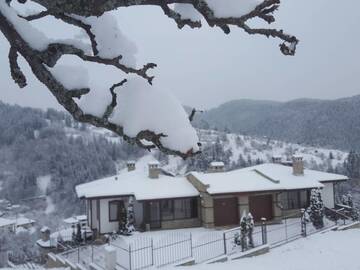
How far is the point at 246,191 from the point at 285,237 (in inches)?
Result: 125

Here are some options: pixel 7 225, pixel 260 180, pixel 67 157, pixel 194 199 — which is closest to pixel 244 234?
pixel 194 199

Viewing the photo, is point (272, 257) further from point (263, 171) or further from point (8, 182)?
point (8, 182)

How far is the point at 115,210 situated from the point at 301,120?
99.6 meters

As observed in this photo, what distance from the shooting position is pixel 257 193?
21125mm

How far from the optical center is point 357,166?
56.5 metres

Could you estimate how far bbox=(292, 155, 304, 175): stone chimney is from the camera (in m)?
23.9

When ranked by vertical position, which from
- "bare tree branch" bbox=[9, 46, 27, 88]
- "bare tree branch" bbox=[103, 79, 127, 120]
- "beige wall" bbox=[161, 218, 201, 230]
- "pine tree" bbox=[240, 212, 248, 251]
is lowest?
"beige wall" bbox=[161, 218, 201, 230]

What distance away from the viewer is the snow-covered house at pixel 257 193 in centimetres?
2086

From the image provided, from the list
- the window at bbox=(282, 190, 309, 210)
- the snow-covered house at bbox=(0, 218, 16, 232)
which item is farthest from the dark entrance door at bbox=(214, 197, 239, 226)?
the snow-covered house at bbox=(0, 218, 16, 232)

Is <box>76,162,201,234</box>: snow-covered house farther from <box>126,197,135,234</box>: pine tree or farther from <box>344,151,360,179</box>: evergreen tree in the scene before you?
<box>344,151,360,179</box>: evergreen tree

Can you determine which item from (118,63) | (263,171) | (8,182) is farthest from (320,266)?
(8,182)

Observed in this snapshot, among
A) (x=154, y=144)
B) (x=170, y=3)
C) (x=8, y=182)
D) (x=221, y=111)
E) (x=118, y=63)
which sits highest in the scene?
(x=221, y=111)

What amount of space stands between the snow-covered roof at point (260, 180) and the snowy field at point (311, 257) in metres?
3.70

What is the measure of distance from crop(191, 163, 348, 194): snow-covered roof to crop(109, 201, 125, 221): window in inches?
168
